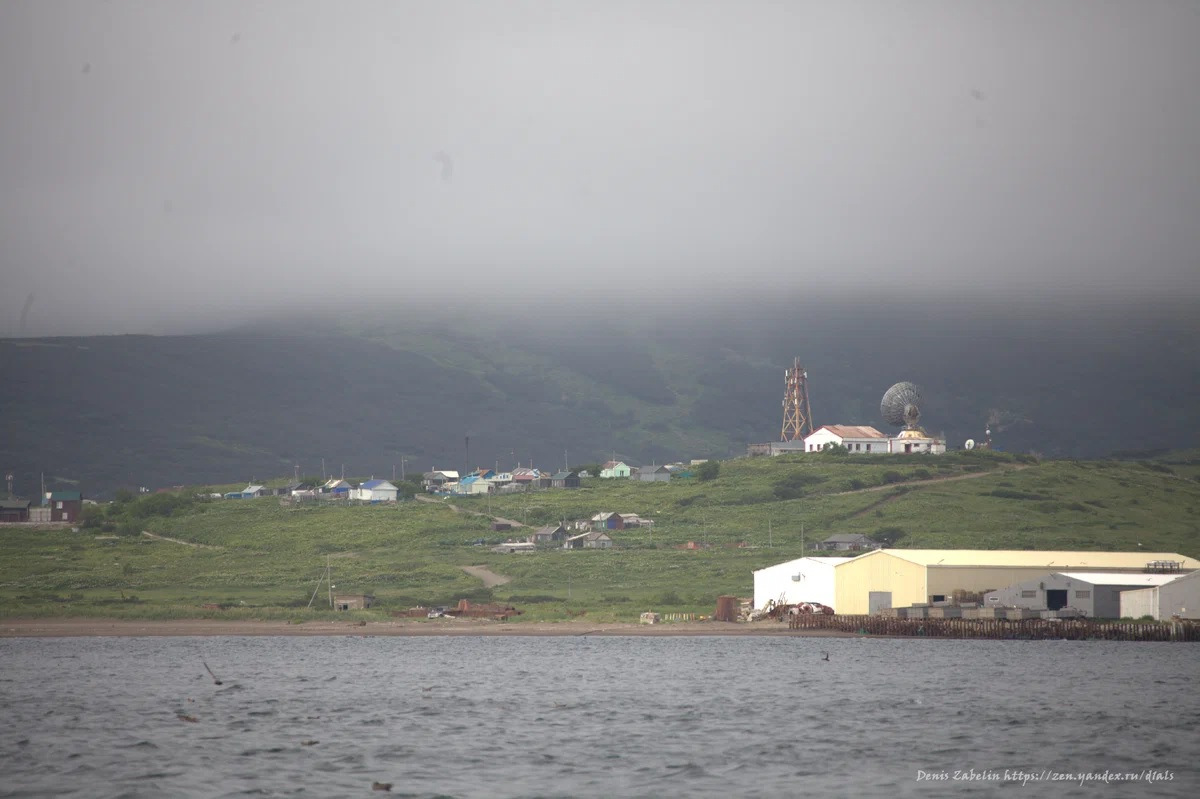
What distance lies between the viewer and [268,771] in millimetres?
35531

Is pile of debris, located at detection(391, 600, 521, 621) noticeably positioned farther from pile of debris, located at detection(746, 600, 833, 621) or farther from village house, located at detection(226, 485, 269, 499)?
village house, located at detection(226, 485, 269, 499)

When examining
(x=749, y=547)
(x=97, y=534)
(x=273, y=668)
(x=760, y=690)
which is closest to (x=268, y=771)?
(x=760, y=690)

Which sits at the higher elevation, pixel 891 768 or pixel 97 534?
pixel 97 534

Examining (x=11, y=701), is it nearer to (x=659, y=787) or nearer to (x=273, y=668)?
(x=273, y=668)

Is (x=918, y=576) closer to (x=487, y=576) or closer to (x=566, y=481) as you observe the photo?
Result: (x=487, y=576)

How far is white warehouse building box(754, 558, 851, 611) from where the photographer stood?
9125 cm

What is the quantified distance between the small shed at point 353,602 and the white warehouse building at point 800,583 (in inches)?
1028

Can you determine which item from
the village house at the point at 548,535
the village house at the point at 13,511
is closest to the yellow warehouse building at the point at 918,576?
the village house at the point at 548,535

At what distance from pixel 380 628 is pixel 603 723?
4523 centimetres

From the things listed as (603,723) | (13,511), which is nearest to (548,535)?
(13,511)

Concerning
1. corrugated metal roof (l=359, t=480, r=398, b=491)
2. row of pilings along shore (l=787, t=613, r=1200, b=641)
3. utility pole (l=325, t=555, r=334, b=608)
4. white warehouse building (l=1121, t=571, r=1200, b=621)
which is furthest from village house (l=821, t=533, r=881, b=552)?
corrugated metal roof (l=359, t=480, r=398, b=491)

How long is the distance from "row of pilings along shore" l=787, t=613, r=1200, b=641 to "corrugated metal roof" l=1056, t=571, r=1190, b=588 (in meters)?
3.37

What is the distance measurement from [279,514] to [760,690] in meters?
107

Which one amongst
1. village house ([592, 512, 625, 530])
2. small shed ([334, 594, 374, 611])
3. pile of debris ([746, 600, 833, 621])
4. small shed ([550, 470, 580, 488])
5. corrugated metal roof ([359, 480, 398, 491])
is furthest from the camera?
small shed ([550, 470, 580, 488])
